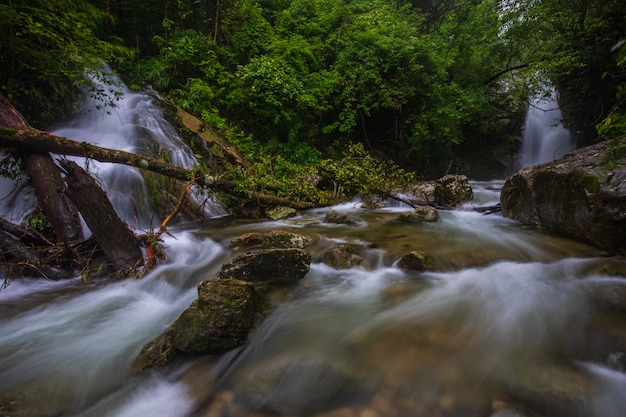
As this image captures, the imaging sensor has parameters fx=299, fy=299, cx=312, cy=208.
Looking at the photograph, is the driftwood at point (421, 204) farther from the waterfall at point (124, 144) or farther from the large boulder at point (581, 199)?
the waterfall at point (124, 144)

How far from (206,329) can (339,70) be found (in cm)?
1015

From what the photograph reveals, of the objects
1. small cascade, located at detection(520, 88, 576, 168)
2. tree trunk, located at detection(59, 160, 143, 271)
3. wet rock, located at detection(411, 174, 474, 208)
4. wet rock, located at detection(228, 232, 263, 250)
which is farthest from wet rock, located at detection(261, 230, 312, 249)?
small cascade, located at detection(520, 88, 576, 168)

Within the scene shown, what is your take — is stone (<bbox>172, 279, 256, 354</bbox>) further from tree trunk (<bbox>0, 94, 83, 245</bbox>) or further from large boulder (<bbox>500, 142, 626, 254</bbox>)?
large boulder (<bbox>500, 142, 626, 254</bbox>)

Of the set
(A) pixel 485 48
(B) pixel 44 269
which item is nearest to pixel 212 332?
(B) pixel 44 269

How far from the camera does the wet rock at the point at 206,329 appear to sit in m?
2.42

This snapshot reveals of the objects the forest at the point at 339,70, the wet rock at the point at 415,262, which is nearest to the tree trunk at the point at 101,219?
the forest at the point at 339,70

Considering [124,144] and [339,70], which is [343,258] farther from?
[339,70]

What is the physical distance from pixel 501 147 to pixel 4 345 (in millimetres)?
16706

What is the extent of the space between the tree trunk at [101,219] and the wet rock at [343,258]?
105 inches

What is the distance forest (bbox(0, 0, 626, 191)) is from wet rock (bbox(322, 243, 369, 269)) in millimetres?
3263

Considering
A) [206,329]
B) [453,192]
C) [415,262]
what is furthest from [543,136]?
[206,329]

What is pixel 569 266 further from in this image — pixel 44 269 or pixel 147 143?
pixel 147 143

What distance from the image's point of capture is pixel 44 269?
3.83 meters

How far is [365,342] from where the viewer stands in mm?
2586
